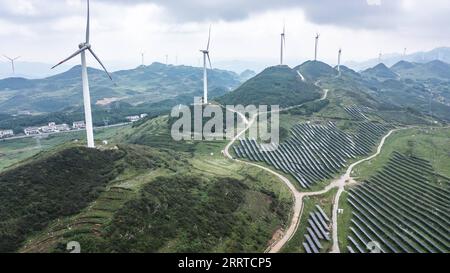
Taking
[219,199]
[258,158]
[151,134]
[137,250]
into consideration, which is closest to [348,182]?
[258,158]

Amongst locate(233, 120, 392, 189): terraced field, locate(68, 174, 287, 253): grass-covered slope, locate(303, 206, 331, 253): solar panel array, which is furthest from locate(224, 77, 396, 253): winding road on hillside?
locate(233, 120, 392, 189): terraced field

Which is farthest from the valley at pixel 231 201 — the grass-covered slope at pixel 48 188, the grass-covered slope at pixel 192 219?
the grass-covered slope at pixel 48 188

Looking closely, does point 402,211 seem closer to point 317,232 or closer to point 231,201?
point 317,232

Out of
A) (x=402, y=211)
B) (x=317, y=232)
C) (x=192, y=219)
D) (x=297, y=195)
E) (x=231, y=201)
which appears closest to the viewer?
(x=192, y=219)

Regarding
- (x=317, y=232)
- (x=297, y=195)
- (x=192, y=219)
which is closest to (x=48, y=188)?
(x=192, y=219)
